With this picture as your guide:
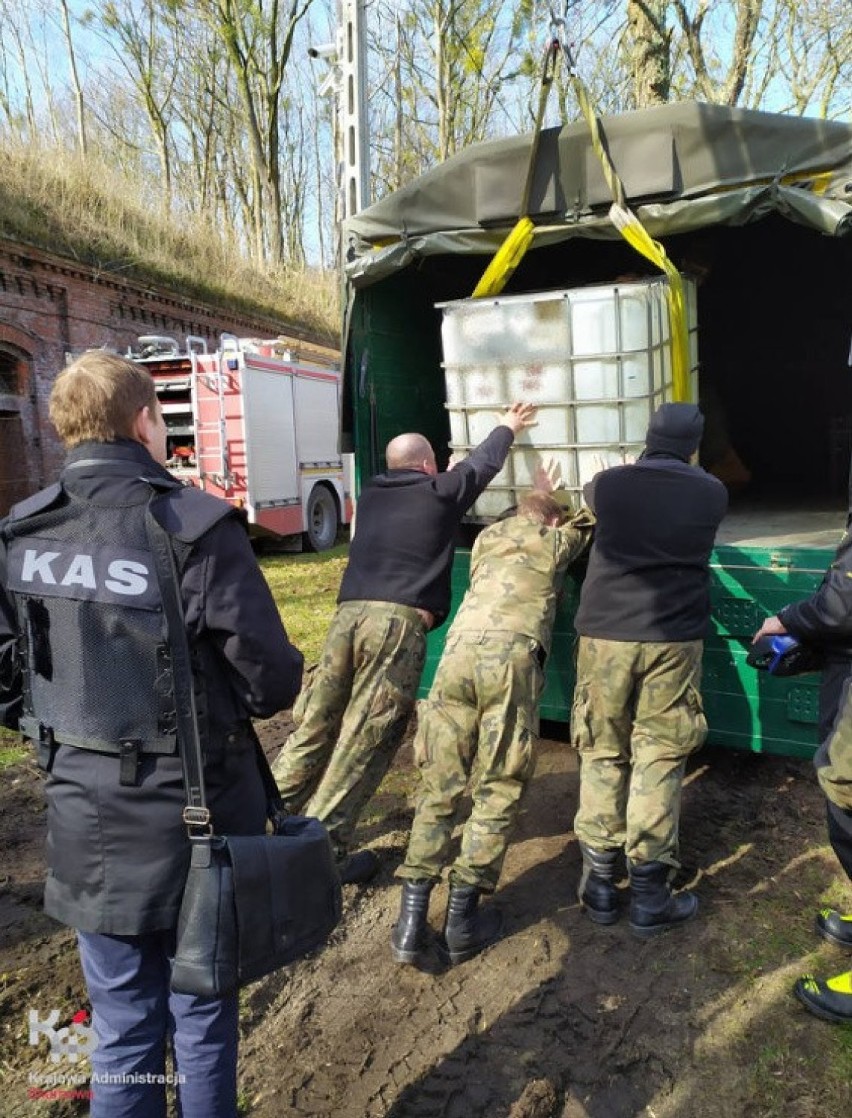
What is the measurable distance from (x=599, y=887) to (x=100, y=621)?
2306 mm

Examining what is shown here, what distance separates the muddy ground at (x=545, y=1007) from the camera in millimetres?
2404

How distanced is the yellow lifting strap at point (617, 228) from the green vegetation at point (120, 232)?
36.6ft

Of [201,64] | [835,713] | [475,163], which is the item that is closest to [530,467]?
[475,163]

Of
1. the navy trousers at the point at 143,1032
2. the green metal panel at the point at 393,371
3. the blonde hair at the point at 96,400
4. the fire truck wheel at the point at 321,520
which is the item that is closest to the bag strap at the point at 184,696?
the blonde hair at the point at 96,400

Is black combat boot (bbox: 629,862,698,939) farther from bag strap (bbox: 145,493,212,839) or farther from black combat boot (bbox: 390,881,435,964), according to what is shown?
bag strap (bbox: 145,493,212,839)

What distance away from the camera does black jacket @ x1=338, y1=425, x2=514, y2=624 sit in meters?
3.60

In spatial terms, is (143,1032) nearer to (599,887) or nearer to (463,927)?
(463,927)

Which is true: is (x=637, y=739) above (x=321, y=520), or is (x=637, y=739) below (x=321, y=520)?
below

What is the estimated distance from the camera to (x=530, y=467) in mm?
4168

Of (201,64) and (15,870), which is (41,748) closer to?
(15,870)

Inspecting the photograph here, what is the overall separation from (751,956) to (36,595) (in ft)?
8.74

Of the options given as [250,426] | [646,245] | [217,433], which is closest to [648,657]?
[646,245]

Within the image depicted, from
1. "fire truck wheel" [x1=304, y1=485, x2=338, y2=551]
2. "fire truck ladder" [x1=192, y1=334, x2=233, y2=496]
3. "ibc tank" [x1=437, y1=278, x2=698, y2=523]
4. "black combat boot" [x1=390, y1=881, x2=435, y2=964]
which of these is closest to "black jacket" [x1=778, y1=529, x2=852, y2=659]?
"ibc tank" [x1=437, y1=278, x2=698, y2=523]

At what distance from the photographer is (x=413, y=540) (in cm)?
362
